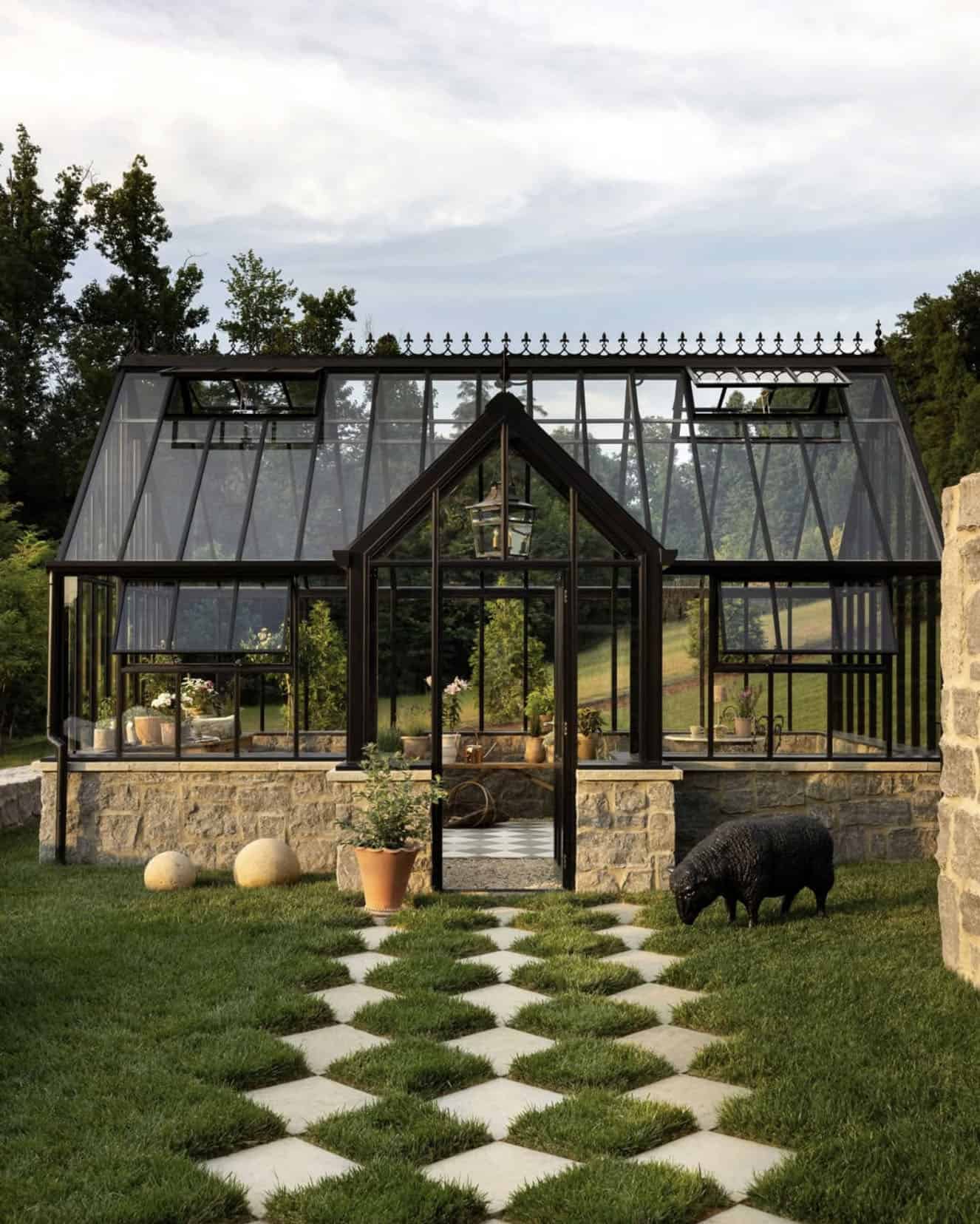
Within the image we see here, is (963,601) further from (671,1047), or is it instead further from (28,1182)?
(28,1182)

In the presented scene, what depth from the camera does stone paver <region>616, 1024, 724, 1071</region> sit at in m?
5.12

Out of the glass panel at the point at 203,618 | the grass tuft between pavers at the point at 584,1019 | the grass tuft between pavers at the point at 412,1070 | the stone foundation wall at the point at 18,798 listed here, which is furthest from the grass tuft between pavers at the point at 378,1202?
the stone foundation wall at the point at 18,798

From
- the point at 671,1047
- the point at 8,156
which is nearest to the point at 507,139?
the point at 671,1047

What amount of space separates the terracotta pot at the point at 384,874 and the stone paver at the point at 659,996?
7.57 ft

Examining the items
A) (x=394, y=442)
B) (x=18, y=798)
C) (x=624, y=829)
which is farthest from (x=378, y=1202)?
(x=18, y=798)

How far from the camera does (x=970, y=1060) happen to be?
16.1 feet

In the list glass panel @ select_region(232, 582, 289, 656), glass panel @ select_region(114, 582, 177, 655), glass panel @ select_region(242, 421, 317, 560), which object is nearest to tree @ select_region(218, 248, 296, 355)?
glass panel @ select_region(242, 421, 317, 560)

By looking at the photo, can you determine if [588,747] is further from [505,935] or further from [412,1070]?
[412,1070]

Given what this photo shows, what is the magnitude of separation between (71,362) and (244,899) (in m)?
23.8

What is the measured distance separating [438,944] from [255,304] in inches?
962

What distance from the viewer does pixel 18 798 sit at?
12281 mm

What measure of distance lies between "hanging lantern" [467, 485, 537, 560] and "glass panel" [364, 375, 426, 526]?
1835 millimetres

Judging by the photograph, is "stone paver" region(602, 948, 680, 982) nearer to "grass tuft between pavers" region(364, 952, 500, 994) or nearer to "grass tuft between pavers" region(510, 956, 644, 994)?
"grass tuft between pavers" region(510, 956, 644, 994)

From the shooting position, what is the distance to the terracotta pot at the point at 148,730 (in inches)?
414
